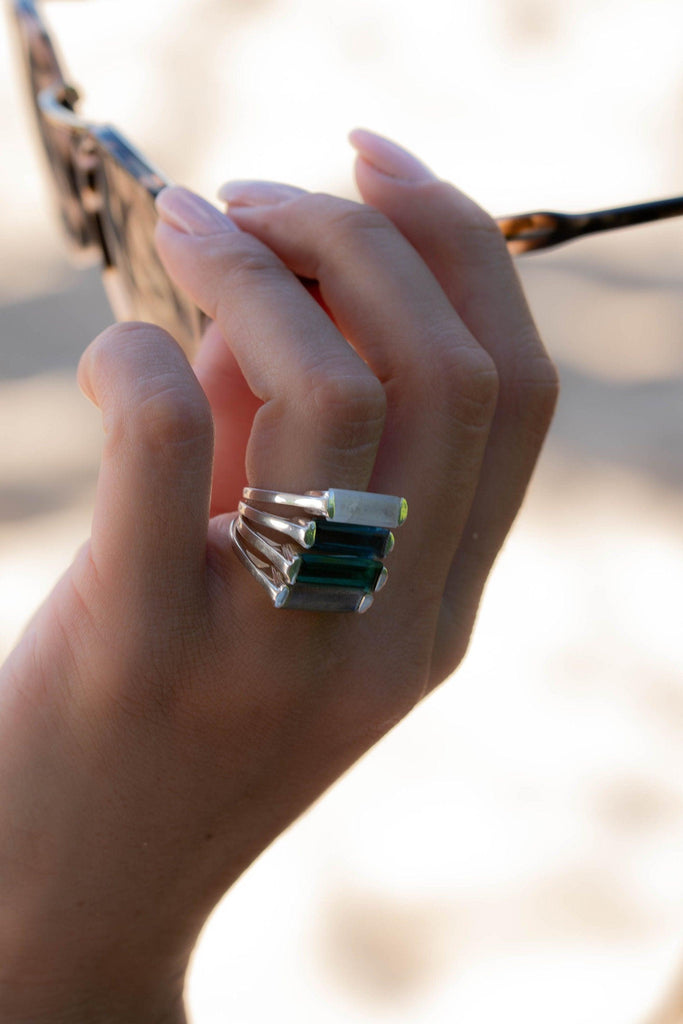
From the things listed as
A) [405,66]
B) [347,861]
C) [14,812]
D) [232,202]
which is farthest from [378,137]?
[405,66]

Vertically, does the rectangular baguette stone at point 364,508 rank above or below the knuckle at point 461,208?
below

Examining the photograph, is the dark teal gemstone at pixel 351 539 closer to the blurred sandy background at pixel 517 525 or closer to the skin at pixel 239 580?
the skin at pixel 239 580

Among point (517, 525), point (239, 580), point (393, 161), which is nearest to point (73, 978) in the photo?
point (239, 580)

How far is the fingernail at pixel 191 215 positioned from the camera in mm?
566

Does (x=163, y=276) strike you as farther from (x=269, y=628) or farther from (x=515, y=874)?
(x=515, y=874)

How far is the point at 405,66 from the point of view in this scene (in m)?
2.65

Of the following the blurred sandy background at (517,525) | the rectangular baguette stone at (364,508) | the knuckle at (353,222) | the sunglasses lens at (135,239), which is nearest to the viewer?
the rectangular baguette stone at (364,508)

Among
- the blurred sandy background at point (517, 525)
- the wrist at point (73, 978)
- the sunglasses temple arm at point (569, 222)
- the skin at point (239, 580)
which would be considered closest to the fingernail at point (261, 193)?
the skin at point (239, 580)

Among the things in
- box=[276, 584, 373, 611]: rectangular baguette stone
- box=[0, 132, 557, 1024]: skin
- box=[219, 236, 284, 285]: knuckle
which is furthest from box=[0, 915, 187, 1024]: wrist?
box=[219, 236, 284, 285]: knuckle

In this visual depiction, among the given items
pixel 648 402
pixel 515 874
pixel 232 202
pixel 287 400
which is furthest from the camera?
pixel 648 402

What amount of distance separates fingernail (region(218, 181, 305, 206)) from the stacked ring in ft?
0.58

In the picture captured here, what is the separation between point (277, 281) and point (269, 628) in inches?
6.3

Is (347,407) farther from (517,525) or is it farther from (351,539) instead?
(517,525)

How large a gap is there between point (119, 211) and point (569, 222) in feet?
1.17
